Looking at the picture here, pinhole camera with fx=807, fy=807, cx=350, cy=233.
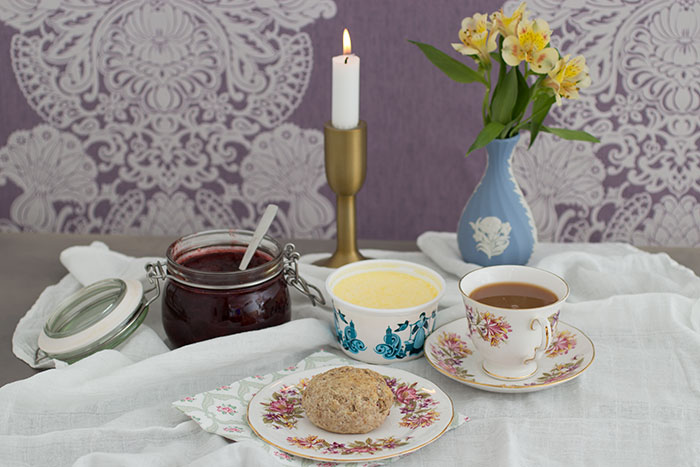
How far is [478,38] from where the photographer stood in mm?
1066

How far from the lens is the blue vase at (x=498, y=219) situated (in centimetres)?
115

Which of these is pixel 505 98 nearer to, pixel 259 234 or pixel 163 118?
pixel 259 234

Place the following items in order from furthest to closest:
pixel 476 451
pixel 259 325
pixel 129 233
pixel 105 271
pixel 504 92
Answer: pixel 129 233
pixel 105 271
pixel 504 92
pixel 259 325
pixel 476 451

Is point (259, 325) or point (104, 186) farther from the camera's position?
point (104, 186)

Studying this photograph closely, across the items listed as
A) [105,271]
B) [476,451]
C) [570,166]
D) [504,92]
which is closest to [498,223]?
[504,92]

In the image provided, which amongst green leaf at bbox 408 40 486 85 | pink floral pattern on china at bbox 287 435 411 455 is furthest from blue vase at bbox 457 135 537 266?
pink floral pattern on china at bbox 287 435 411 455

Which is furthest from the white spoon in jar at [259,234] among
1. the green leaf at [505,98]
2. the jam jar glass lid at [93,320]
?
the green leaf at [505,98]

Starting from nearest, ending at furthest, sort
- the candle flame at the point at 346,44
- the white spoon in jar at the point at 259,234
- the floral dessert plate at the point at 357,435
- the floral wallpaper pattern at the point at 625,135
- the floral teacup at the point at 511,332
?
the floral dessert plate at the point at 357,435 → the floral teacup at the point at 511,332 → the white spoon in jar at the point at 259,234 → the candle flame at the point at 346,44 → the floral wallpaper pattern at the point at 625,135

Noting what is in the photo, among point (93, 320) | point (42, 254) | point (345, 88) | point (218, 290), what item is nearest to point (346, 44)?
point (345, 88)

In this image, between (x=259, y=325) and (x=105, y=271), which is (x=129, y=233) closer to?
(x=105, y=271)

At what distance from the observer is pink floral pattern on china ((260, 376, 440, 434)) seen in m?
0.83

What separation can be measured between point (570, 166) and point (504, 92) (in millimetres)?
345

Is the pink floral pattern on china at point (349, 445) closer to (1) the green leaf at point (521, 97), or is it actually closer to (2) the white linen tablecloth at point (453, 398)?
(2) the white linen tablecloth at point (453, 398)

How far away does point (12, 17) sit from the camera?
4.46ft
